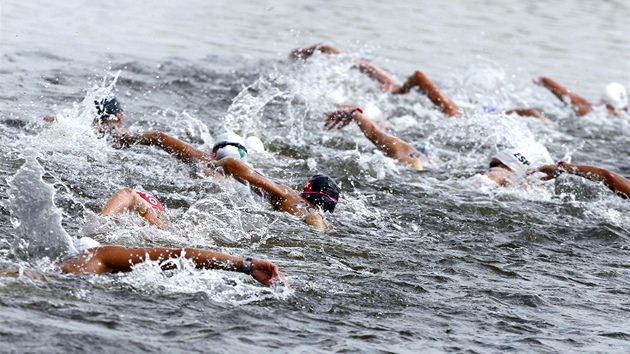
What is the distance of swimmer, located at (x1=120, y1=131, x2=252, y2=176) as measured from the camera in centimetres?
950

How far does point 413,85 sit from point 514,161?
8.31 ft

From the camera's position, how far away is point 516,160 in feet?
38.1

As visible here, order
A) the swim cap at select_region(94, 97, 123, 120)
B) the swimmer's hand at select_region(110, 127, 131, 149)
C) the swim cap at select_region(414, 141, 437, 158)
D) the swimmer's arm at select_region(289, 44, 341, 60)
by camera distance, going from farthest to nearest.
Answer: the swimmer's arm at select_region(289, 44, 341, 60) → the swim cap at select_region(414, 141, 437, 158) → the swim cap at select_region(94, 97, 123, 120) → the swimmer's hand at select_region(110, 127, 131, 149)

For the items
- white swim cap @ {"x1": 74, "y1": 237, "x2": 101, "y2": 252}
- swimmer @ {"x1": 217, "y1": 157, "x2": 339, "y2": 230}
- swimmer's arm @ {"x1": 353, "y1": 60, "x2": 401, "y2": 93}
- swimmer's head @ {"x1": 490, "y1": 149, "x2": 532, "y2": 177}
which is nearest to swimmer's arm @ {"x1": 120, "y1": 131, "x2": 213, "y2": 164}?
swimmer @ {"x1": 217, "y1": 157, "x2": 339, "y2": 230}

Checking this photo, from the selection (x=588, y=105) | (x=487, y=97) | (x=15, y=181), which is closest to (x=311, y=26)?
(x=487, y=97)

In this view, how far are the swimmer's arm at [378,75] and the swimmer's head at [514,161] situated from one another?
12.4 feet

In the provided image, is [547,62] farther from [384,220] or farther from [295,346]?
[295,346]

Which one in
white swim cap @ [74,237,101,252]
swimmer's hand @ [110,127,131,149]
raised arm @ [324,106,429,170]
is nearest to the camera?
white swim cap @ [74,237,101,252]

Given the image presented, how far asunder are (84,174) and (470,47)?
1367cm

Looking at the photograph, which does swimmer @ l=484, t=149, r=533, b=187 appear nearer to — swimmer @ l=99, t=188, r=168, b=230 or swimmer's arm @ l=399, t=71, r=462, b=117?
swimmer's arm @ l=399, t=71, r=462, b=117

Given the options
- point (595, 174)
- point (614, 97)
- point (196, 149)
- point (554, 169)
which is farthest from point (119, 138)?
point (614, 97)

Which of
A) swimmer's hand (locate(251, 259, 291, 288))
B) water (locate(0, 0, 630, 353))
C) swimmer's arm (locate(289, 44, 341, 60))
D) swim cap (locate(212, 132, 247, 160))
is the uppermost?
swimmer's arm (locate(289, 44, 341, 60))

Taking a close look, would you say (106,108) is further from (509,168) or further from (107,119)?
(509,168)

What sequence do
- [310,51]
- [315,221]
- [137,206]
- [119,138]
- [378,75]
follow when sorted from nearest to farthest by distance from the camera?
[137,206] → [315,221] → [119,138] → [310,51] → [378,75]
